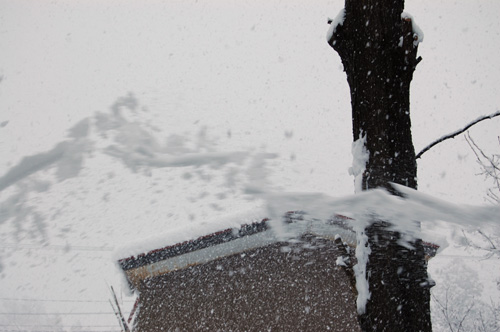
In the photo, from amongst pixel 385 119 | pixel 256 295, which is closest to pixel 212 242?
pixel 256 295

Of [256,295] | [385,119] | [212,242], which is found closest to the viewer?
[385,119]

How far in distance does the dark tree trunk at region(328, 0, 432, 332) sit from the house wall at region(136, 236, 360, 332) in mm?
3064

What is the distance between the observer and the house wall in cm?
519

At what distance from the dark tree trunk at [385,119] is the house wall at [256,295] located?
3.06 metres

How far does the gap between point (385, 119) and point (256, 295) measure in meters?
3.50

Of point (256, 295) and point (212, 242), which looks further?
point (256, 295)

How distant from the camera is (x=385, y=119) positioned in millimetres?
2438

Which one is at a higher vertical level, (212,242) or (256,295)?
(212,242)

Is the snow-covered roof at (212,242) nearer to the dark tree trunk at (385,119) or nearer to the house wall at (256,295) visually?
the house wall at (256,295)

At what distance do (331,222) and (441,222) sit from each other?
250 cm

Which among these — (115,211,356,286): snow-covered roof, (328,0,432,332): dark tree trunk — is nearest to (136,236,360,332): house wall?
(115,211,356,286): snow-covered roof

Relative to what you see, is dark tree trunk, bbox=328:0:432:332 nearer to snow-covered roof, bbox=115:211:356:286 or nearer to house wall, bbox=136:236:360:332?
snow-covered roof, bbox=115:211:356:286

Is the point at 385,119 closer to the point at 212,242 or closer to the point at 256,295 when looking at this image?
the point at 212,242

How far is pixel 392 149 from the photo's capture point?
7.92 ft
